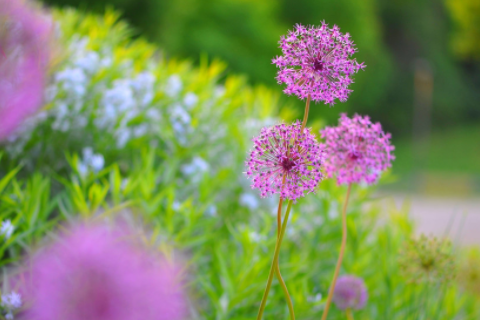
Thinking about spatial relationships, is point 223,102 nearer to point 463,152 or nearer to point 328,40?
point 328,40

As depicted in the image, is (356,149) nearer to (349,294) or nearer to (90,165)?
(349,294)

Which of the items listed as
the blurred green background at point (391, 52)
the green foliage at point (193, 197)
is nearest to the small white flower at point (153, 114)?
the green foliage at point (193, 197)

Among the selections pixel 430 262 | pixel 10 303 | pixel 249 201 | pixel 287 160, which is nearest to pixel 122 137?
pixel 249 201

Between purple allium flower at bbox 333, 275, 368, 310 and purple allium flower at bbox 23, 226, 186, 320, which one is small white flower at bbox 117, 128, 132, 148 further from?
purple allium flower at bbox 23, 226, 186, 320

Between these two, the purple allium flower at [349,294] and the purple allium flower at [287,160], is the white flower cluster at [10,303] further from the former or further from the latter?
the purple allium flower at [349,294]

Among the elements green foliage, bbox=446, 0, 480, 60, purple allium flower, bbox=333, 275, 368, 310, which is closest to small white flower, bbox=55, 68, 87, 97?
purple allium flower, bbox=333, 275, 368, 310
